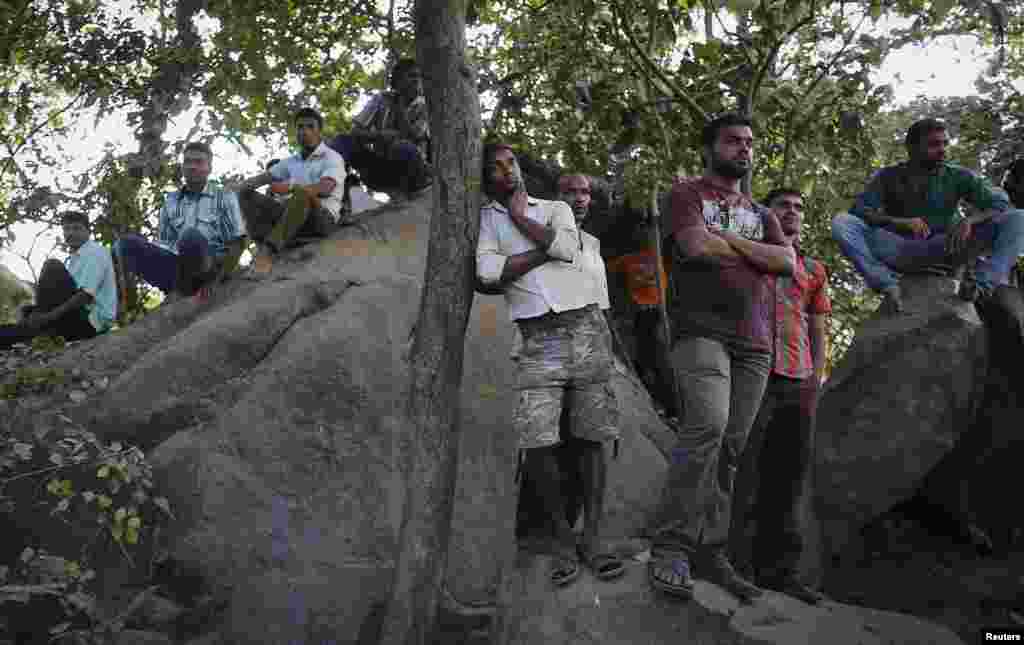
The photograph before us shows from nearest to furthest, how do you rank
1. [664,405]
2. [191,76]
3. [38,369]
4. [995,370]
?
[38,369]
[995,370]
[664,405]
[191,76]

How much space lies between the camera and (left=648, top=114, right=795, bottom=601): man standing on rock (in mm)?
4555

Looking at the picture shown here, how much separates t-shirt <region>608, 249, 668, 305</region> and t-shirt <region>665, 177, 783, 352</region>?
4107 millimetres

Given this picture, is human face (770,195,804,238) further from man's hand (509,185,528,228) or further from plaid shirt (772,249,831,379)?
man's hand (509,185,528,228)

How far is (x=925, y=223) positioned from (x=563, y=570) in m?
4.12

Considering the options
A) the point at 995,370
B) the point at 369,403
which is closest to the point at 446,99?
the point at 369,403

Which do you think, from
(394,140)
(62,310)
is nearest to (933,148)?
(394,140)

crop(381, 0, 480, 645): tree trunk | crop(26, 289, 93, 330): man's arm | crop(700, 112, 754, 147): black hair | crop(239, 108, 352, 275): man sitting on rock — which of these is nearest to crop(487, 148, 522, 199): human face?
crop(381, 0, 480, 645): tree trunk

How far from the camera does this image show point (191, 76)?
446 inches

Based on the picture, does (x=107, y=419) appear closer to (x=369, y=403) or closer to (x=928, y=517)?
(x=369, y=403)

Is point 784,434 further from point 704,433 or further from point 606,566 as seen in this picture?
point 606,566

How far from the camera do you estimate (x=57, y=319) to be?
8234mm

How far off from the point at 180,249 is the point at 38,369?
138cm

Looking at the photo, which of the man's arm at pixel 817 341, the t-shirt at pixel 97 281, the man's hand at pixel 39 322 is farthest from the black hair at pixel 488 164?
the man's hand at pixel 39 322

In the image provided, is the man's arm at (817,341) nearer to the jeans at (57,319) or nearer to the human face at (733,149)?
the human face at (733,149)
